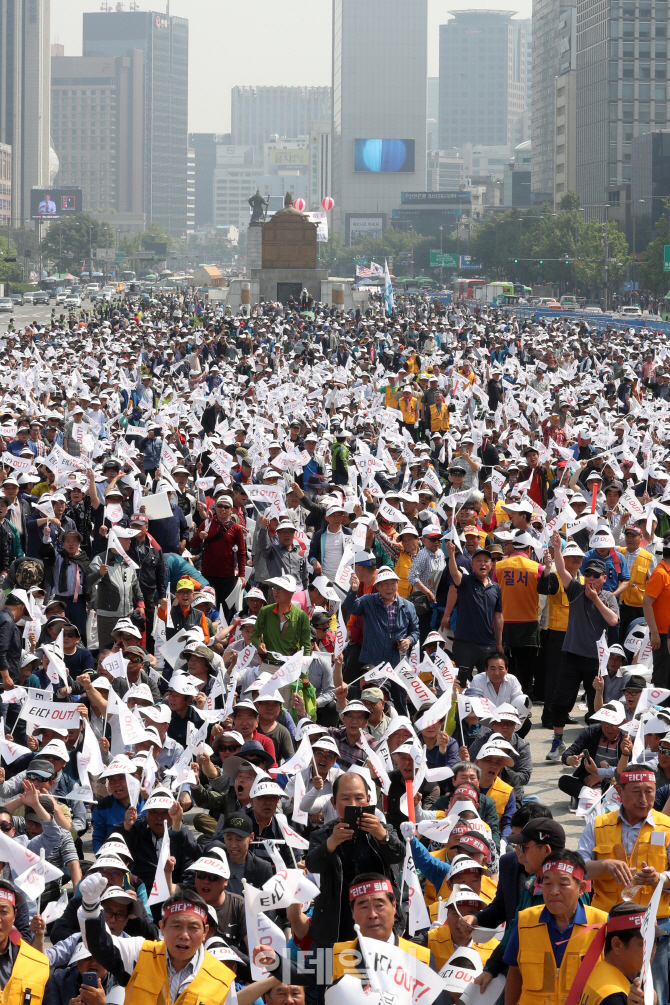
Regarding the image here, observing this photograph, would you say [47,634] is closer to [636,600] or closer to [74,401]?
[636,600]

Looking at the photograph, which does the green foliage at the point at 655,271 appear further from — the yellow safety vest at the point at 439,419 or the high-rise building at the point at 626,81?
the yellow safety vest at the point at 439,419

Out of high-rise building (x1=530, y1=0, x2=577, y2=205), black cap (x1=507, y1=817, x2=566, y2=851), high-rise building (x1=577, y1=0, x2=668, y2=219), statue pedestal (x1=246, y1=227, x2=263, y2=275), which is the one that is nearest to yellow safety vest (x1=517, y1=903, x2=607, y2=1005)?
black cap (x1=507, y1=817, x2=566, y2=851)

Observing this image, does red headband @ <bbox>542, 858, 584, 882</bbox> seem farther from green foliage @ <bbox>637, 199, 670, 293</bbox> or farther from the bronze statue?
the bronze statue

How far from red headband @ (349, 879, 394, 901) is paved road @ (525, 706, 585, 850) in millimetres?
3383

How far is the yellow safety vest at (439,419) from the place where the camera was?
891 inches

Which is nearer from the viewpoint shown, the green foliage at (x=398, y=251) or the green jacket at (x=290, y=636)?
the green jacket at (x=290, y=636)

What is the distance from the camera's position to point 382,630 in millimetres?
9664

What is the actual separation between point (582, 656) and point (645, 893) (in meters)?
4.50

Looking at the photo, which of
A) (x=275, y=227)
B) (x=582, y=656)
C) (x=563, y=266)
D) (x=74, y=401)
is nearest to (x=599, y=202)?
(x=563, y=266)

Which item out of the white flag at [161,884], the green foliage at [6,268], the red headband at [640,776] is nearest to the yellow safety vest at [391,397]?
the red headband at [640,776]

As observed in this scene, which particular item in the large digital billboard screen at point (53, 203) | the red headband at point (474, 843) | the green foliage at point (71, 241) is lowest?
the red headband at point (474, 843)

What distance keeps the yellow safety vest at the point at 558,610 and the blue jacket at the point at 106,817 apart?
444cm

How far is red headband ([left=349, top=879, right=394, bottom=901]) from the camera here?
527cm

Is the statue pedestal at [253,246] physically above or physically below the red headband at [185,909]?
above
